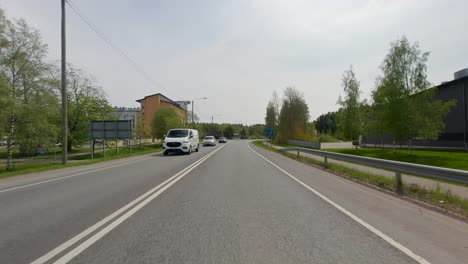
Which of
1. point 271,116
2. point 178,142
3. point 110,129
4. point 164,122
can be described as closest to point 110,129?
point 110,129

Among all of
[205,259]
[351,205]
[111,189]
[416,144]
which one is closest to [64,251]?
[205,259]

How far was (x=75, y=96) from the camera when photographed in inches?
1758

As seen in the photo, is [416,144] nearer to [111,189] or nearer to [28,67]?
[111,189]

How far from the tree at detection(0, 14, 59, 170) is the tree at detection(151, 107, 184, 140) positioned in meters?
35.5

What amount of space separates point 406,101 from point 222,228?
27975mm

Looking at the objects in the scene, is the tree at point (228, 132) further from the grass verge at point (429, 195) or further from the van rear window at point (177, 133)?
the grass verge at point (429, 195)

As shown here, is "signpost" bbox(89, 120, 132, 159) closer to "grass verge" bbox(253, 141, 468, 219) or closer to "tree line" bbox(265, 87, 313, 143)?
"grass verge" bbox(253, 141, 468, 219)

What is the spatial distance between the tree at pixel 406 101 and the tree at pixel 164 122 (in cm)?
4066

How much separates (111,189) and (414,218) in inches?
294

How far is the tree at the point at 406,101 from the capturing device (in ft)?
86.7

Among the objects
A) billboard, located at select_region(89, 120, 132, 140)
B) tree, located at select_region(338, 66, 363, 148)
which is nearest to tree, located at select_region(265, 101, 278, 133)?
tree, located at select_region(338, 66, 363, 148)

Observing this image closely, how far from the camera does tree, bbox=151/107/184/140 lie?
61.1m

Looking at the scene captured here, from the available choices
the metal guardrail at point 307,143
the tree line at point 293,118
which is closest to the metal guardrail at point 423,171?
the metal guardrail at point 307,143

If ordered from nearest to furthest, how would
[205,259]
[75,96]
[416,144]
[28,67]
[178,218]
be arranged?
1. [205,259]
2. [178,218]
3. [28,67]
4. [416,144]
5. [75,96]
